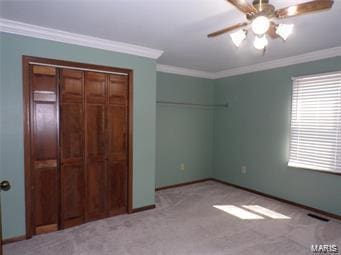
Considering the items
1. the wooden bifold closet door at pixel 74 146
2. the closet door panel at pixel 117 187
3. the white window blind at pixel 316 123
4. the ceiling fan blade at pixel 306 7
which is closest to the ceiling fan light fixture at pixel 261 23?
the ceiling fan blade at pixel 306 7

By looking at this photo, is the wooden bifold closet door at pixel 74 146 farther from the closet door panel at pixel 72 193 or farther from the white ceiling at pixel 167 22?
the white ceiling at pixel 167 22

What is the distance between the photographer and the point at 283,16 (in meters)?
1.67

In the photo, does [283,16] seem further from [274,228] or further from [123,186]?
[123,186]

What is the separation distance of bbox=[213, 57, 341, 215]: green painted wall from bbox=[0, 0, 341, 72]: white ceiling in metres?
0.67

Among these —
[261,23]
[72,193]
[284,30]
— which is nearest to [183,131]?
[72,193]

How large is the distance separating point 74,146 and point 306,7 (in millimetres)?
2661

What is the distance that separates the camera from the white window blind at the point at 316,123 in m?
3.13

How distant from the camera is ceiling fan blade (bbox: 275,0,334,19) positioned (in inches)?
56.1

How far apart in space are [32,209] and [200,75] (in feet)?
12.1

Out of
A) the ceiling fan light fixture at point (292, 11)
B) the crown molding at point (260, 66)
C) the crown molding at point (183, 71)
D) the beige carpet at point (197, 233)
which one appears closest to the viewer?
the ceiling fan light fixture at point (292, 11)

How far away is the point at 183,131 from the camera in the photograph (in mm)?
4590

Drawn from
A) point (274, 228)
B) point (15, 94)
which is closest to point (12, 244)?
point (15, 94)

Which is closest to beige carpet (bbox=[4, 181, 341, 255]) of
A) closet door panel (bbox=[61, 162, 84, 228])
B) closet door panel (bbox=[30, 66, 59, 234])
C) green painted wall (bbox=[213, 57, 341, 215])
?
closet door panel (bbox=[61, 162, 84, 228])

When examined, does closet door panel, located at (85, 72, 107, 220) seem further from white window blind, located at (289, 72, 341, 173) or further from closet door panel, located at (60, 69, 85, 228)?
white window blind, located at (289, 72, 341, 173)
